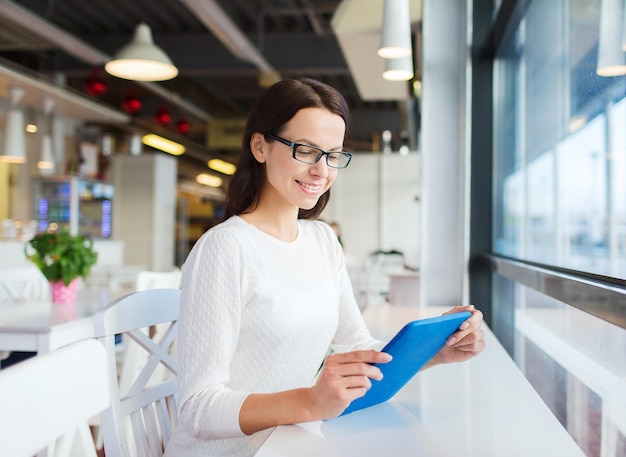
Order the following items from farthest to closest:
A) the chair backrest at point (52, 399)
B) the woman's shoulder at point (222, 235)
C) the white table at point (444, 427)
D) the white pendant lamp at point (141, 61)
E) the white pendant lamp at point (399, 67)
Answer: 1. the white pendant lamp at point (141, 61)
2. the white pendant lamp at point (399, 67)
3. the woman's shoulder at point (222, 235)
4. the white table at point (444, 427)
5. the chair backrest at point (52, 399)

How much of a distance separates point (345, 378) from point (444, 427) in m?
0.26

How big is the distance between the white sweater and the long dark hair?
99 mm

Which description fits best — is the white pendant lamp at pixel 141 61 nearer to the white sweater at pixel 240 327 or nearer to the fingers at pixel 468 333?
the white sweater at pixel 240 327

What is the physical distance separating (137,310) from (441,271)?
221 cm

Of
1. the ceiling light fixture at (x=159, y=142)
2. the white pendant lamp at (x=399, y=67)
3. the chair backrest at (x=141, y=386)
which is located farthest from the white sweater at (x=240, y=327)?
the ceiling light fixture at (x=159, y=142)

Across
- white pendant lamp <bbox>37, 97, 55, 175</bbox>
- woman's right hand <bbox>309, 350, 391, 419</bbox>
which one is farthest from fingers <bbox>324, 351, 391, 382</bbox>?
white pendant lamp <bbox>37, 97, 55, 175</bbox>

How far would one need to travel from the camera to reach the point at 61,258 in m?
3.03

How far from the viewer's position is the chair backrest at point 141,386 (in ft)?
4.02

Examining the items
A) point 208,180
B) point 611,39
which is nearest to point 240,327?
point 611,39

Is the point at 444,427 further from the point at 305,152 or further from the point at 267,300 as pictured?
the point at 305,152

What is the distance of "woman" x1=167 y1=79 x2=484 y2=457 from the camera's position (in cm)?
118

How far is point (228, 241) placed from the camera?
Answer: 4.42ft

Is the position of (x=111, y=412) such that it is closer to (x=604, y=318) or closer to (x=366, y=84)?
(x=604, y=318)

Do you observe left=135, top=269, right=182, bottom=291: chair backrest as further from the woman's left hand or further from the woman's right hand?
the woman's right hand
